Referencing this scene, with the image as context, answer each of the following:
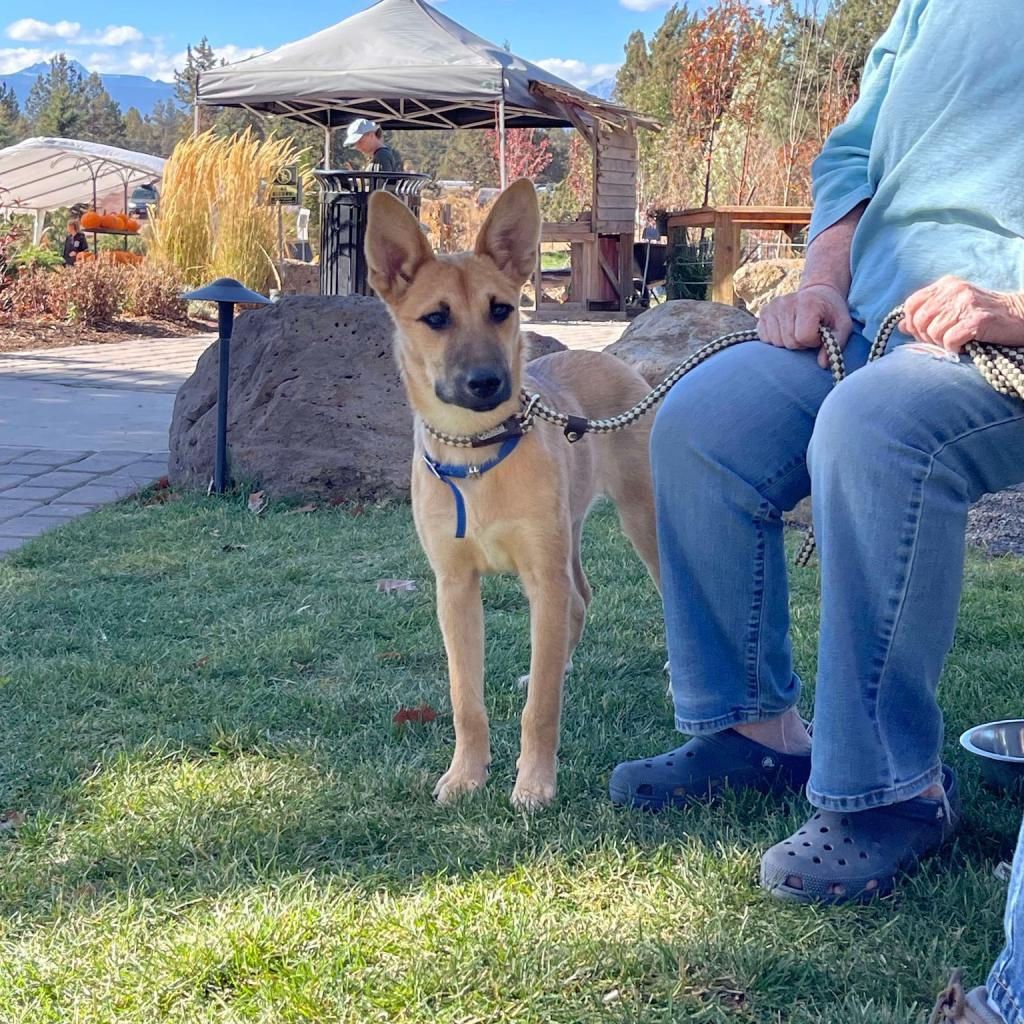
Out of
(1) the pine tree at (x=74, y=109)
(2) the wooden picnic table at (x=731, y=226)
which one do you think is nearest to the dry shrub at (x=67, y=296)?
(2) the wooden picnic table at (x=731, y=226)

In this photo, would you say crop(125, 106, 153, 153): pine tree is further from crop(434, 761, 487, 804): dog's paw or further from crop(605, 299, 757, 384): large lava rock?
crop(434, 761, 487, 804): dog's paw

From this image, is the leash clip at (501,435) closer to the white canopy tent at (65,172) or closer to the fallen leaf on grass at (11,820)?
the fallen leaf on grass at (11,820)

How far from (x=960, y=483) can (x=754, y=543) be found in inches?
20.6

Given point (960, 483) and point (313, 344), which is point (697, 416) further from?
point (313, 344)

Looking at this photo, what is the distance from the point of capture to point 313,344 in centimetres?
649

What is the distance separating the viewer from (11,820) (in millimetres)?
2848

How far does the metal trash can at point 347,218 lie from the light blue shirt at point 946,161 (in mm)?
8513

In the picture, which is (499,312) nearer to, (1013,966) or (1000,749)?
(1000,749)

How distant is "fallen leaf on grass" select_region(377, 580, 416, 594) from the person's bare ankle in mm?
2162

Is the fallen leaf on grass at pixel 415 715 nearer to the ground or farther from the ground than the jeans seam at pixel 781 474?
nearer to the ground

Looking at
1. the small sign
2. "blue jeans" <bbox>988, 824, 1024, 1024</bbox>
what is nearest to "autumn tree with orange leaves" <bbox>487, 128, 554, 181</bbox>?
the small sign

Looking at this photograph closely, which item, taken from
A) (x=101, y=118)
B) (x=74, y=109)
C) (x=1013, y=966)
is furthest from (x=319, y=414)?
(x=101, y=118)

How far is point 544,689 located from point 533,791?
0.86 ft

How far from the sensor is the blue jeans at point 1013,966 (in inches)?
64.7
